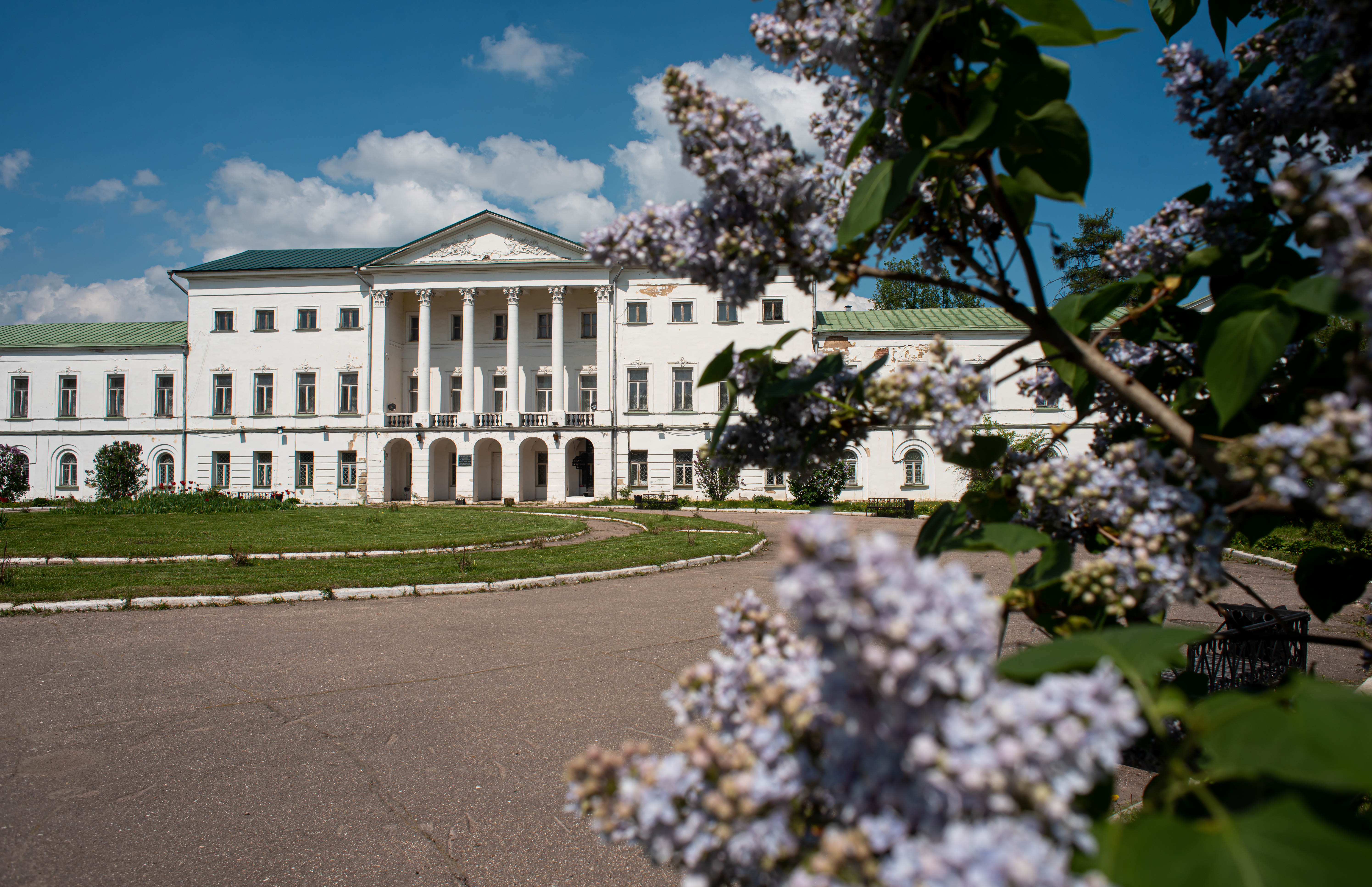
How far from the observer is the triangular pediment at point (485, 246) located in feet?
136

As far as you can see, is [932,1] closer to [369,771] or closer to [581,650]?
[369,771]

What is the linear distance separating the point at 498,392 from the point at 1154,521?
4525 centimetres

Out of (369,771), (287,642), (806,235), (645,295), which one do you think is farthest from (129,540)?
(645,295)

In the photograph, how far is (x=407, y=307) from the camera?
149ft

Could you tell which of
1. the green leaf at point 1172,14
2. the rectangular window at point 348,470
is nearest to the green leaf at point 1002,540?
the green leaf at point 1172,14

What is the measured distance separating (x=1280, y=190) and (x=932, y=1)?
68cm

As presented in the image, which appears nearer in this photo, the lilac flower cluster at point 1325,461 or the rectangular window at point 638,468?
the lilac flower cluster at point 1325,461

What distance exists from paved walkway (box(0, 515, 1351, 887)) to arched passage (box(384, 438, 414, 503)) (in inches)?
1342

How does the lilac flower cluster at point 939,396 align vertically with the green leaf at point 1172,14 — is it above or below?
below

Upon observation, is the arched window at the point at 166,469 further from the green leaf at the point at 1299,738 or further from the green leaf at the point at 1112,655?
the green leaf at the point at 1299,738

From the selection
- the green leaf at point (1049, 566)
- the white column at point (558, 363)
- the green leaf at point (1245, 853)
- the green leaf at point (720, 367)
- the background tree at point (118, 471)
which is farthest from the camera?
the white column at point (558, 363)

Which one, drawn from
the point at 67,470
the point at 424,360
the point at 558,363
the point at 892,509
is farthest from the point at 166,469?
the point at 892,509

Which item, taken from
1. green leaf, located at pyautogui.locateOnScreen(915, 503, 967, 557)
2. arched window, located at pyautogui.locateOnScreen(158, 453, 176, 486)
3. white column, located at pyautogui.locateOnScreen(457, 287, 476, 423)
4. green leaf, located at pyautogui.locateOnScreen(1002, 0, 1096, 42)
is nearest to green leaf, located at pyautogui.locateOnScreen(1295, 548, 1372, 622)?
green leaf, located at pyautogui.locateOnScreen(915, 503, 967, 557)

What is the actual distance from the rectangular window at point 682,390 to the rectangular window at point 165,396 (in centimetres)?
3025
